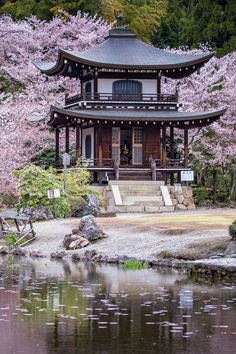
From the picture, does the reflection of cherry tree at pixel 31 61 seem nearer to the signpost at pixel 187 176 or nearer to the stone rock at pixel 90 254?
the signpost at pixel 187 176

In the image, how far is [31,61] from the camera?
55906mm

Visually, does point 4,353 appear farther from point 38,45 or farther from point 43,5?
point 43,5

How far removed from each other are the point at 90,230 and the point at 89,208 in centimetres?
925

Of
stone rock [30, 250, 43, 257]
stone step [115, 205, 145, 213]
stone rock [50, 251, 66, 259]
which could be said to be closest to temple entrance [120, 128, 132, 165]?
stone step [115, 205, 145, 213]

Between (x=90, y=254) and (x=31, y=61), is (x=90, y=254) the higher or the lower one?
the lower one

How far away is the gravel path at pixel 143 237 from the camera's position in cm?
2642

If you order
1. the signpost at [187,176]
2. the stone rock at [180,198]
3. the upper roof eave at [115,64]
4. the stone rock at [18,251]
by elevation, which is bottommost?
the stone rock at [18,251]

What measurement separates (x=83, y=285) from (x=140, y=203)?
2234 cm

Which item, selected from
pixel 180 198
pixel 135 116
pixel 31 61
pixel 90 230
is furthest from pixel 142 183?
pixel 90 230

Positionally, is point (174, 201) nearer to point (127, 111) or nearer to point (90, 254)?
point (127, 111)

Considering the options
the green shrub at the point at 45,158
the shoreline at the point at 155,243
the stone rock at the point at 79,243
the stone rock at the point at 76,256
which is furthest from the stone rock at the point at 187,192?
the stone rock at the point at 76,256

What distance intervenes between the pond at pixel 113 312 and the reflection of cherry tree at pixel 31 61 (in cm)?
2612

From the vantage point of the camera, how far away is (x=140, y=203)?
43031mm

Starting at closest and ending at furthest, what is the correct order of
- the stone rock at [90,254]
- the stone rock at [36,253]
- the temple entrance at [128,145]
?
1. the stone rock at [90,254]
2. the stone rock at [36,253]
3. the temple entrance at [128,145]
